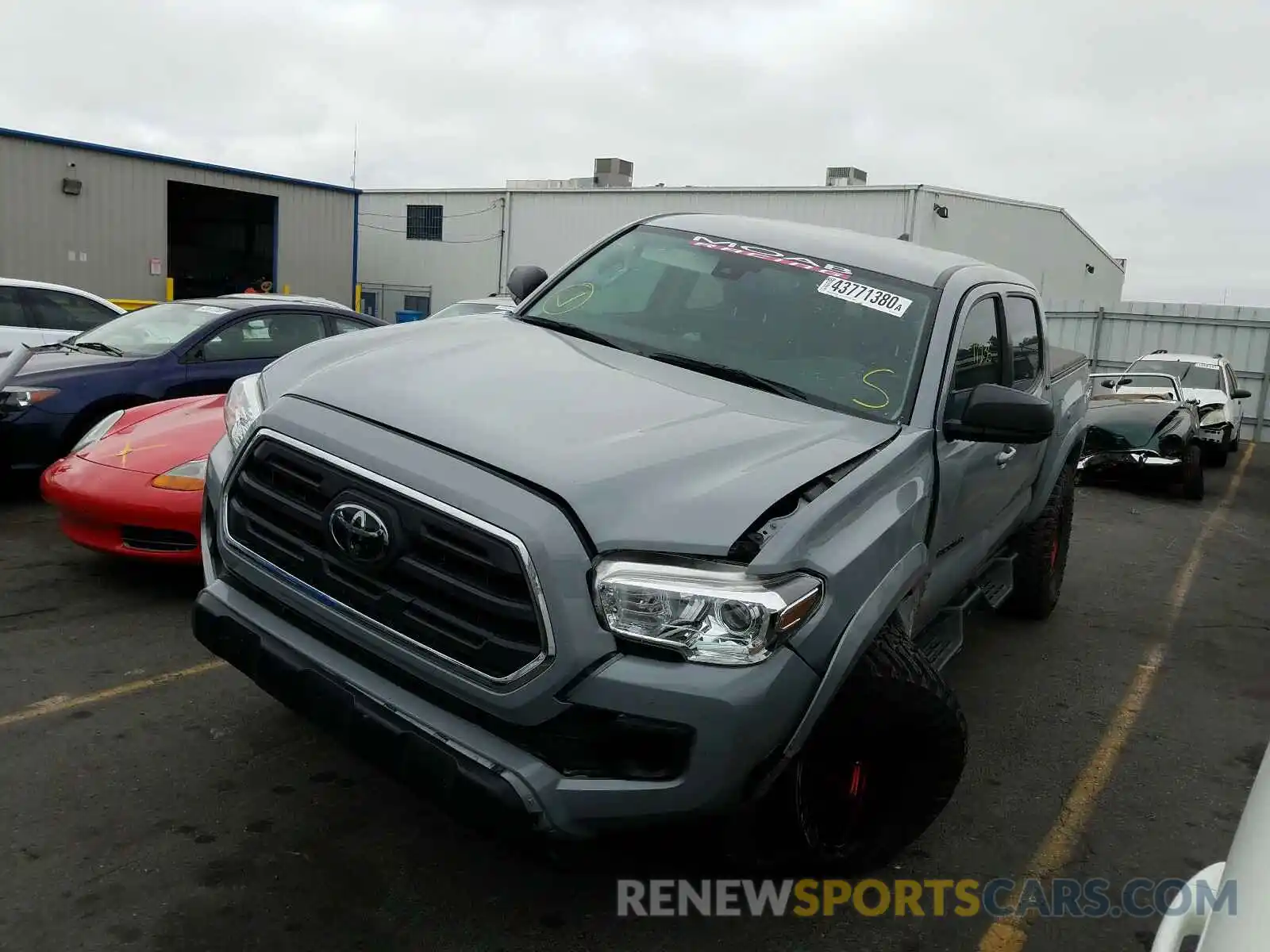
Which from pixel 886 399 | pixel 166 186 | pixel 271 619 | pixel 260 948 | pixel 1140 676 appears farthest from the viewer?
pixel 166 186

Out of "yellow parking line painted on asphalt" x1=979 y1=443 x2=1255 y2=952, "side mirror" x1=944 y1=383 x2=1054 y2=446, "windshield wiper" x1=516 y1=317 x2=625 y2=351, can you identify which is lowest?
"yellow parking line painted on asphalt" x1=979 y1=443 x2=1255 y2=952

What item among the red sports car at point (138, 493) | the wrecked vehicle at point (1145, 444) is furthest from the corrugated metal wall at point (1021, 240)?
the red sports car at point (138, 493)

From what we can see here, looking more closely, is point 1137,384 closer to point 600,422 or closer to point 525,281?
point 525,281

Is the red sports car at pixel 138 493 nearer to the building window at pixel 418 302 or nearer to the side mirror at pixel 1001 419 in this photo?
the side mirror at pixel 1001 419

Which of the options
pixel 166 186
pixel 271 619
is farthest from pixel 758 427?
pixel 166 186

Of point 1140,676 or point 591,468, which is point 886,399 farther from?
point 1140,676

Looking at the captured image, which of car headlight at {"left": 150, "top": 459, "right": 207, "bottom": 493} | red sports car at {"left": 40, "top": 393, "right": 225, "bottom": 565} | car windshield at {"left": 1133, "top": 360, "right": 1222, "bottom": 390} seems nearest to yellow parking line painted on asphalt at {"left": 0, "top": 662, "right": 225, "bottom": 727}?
red sports car at {"left": 40, "top": 393, "right": 225, "bottom": 565}

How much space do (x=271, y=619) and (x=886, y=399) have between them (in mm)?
1936

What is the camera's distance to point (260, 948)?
2537mm

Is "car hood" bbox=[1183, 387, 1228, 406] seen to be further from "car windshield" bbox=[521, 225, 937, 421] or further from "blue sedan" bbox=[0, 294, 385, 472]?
"car windshield" bbox=[521, 225, 937, 421]

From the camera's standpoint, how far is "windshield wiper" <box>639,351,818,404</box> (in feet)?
10.8

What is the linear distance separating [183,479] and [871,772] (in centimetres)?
352

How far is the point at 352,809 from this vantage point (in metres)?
3.26

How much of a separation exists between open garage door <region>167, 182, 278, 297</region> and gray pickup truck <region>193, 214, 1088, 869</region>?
86.1ft
